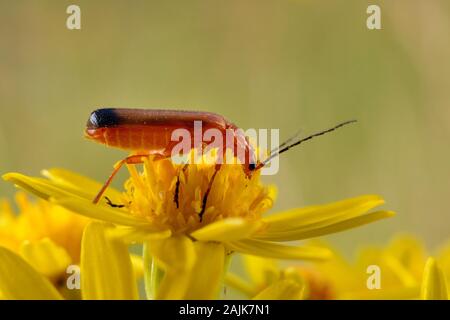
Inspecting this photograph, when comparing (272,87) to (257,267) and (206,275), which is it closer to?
(257,267)

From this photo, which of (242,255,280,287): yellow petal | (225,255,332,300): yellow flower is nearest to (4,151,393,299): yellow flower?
(225,255,332,300): yellow flower

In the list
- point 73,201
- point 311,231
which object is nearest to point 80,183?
point 73,201

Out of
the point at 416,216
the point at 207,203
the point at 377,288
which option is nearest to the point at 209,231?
the point at 207,203

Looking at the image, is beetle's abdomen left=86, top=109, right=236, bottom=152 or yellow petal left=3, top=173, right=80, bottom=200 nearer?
yellow petal left=3, top=173, right=80, bottom=200

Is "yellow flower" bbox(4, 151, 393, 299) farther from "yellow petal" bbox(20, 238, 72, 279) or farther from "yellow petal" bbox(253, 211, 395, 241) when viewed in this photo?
Result: "yellow petal" bbox(20, 238, 72, 279)

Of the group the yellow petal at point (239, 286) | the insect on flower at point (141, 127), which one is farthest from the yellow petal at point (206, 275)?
the yellow petal at point (239, 286)
